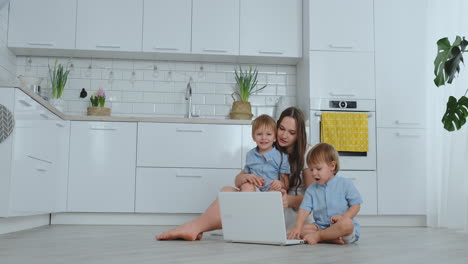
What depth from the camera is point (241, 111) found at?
486 cm

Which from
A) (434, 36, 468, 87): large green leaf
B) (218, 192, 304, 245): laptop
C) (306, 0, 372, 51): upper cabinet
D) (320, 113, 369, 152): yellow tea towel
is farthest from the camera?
(306, 0, 372, 51): upper cabinet

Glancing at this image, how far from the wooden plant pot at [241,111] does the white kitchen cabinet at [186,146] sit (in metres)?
0.48

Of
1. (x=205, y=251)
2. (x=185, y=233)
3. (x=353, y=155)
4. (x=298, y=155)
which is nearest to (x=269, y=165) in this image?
(x=298, y=155)

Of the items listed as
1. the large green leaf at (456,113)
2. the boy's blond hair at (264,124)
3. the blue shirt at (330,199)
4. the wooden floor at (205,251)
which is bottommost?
the wooden floor at (205,251)

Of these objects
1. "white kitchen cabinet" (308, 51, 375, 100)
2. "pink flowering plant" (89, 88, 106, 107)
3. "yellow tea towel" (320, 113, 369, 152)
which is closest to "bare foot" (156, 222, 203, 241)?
"yellow tea towel" (320, 113, 369, 152)

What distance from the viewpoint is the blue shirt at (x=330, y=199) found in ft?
8.99

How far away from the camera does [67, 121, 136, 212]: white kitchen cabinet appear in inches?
169

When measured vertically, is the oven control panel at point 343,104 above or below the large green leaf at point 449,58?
below

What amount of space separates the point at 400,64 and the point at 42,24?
3018 mm

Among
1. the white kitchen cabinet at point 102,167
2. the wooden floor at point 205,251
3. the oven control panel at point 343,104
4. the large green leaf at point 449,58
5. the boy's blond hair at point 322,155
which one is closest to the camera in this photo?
the wooden floor at point 205,251

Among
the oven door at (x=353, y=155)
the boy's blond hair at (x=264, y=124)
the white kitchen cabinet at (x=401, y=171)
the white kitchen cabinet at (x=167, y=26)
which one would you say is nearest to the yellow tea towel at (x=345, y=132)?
the oven door at (x=353, y=155)

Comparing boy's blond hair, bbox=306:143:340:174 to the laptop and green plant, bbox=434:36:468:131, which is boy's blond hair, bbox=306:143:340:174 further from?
green plant, bbox=434:36:468:131

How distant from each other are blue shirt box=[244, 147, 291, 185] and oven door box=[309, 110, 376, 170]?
61.9 inches

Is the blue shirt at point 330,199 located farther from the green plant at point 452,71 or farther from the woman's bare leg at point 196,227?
the green plant at point 452,71
